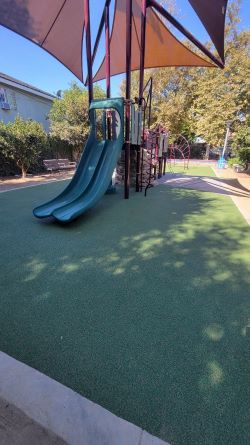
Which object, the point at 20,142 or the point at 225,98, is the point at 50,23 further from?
the point at 225,98

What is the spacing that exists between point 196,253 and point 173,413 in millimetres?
2449

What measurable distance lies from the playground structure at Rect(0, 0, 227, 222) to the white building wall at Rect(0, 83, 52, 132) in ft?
27.6

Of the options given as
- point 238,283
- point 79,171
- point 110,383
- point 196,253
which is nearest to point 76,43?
point 79,171

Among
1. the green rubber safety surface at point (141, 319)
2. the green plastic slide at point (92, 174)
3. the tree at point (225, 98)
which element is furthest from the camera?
the tree at point (225, 98)

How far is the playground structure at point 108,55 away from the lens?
5.72m

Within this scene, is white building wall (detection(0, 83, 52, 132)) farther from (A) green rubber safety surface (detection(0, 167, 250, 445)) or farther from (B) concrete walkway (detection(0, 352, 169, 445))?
(B) concrete walkway (detection(0, 352, 169, 445))

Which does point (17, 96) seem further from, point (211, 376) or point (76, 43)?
point (211, 376)

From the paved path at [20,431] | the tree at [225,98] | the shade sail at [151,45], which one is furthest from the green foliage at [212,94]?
the paved path at [20,431]

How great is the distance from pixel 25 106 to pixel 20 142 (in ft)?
31.0

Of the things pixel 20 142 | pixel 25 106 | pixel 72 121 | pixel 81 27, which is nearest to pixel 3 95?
pixel 25 106

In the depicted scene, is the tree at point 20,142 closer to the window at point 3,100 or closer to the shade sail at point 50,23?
the shade sail at point 50,23

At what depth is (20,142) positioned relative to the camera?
995 centimetres

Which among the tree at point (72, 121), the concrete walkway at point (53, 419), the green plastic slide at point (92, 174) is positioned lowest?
the concrete walkway at point (53, 419)

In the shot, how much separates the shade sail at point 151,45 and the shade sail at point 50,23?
1730 mm
